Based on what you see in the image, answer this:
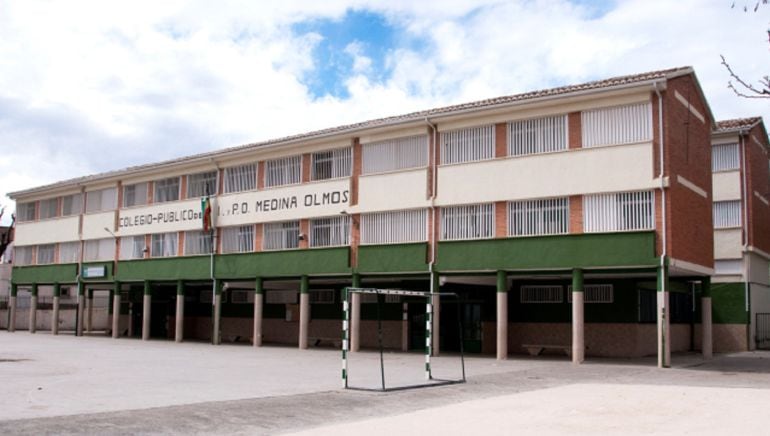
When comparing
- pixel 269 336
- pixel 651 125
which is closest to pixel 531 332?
pixel 651 125

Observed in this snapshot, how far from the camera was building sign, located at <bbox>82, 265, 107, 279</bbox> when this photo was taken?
47656 mm

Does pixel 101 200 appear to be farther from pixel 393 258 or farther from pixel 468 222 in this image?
pixel 468 222

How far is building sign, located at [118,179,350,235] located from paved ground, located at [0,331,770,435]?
9736mm

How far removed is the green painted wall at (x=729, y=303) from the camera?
1515 inches

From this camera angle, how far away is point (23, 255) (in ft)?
179

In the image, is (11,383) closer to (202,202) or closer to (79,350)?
(79,350)

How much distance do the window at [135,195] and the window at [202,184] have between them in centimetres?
403

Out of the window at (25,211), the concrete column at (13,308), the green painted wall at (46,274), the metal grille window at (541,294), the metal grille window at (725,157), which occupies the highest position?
the metal grille window at (725,157)

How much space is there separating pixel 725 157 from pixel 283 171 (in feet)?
67.5

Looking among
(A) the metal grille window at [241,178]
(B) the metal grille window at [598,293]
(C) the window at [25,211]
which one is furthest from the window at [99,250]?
(B) the metal grille window at [598,293]

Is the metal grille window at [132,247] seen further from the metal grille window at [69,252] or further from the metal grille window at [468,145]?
the metal grille window at [468,145]

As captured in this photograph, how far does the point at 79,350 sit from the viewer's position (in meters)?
33.4

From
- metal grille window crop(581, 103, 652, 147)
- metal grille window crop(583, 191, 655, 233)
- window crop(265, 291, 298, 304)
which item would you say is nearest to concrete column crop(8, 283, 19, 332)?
window crop(265, 291, 298, 304)

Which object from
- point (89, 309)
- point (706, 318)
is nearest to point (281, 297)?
point (89, 309)
